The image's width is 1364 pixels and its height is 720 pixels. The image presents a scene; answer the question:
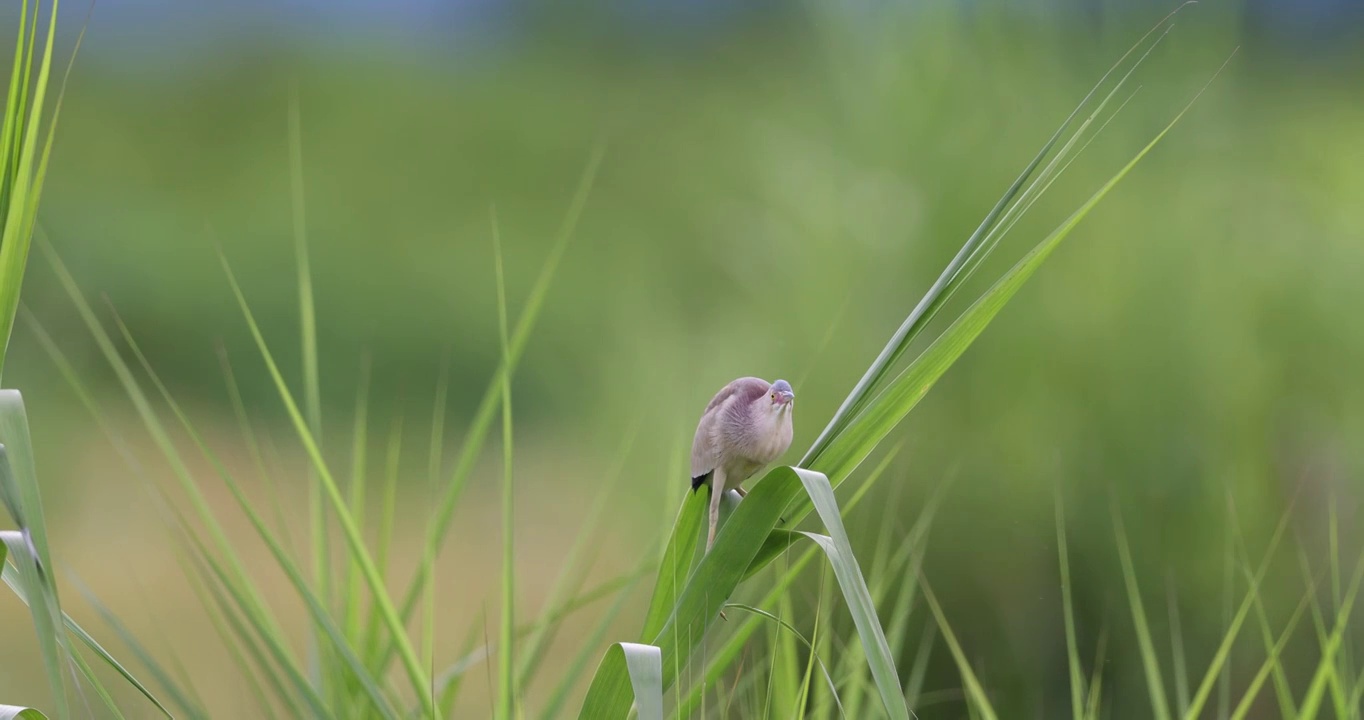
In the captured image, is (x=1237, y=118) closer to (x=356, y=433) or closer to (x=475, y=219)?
Result: (x=356, y=433)

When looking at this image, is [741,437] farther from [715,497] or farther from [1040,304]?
[1040,304]

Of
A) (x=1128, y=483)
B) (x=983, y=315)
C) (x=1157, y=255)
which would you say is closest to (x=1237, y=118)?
(x=1157, y=255)

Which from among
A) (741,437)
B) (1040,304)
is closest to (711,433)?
(741,437)

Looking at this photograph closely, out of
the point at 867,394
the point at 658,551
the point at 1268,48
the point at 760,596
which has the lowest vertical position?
the point at 760,596

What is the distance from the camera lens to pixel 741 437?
2.12 feet

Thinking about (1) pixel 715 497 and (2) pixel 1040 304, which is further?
(2) pixel 1040 304

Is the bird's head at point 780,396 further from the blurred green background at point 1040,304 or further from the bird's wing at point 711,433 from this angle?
the blurred green background at point 1040,304

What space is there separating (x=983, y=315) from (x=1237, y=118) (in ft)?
7.08

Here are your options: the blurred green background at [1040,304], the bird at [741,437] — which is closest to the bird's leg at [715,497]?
the bird at [741,437]

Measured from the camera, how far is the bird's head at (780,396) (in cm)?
65

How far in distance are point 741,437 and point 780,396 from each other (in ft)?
0.11

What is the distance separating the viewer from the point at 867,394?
1.60 feet

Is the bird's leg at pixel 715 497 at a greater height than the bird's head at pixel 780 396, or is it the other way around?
the bird's head at pixel 780 396

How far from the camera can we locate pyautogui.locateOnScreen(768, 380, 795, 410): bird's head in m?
0.65
